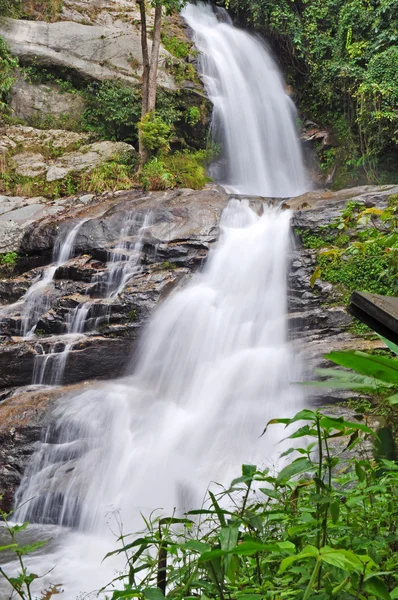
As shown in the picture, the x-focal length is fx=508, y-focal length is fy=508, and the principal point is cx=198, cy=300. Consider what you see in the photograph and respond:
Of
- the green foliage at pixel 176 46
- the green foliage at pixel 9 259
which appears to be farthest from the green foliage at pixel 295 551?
the green foliage at pixel 176 46

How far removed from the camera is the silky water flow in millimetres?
5066

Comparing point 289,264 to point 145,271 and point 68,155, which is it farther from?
point 68,155

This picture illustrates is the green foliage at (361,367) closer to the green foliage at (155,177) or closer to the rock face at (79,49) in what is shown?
the green foliage at (155,177)

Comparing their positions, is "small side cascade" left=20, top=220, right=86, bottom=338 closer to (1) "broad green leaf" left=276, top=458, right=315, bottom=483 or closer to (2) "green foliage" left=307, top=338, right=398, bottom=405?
(1) "broad green leaf" left=276, top=458, right=315, bottom=483

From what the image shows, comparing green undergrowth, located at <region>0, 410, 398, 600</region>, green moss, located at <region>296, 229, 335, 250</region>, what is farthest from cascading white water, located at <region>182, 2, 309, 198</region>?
green undergrowth, located at <region>0, 410, 398, 600</region>

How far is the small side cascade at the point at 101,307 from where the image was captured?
7730 mm

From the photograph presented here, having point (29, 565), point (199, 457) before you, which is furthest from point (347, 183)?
point (29, 565)

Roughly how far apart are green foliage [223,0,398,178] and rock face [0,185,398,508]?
175 inches

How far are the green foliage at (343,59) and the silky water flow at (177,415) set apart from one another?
5.54 metres

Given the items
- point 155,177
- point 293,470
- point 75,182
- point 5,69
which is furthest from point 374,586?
point 5,69

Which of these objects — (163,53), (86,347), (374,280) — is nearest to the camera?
(374,280)

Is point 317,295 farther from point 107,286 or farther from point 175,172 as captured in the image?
point 175,172

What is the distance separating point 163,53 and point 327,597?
701 inches

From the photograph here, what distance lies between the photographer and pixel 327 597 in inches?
44.1
